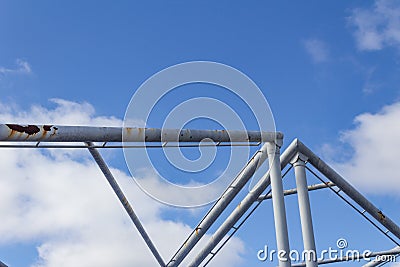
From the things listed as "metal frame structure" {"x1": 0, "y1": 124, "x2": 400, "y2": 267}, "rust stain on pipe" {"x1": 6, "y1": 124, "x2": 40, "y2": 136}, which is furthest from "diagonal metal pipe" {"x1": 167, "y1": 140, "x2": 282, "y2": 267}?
"rust stain on pipe" {"x1": 6, "y1": 124, "x2": 40, "y2": 136}

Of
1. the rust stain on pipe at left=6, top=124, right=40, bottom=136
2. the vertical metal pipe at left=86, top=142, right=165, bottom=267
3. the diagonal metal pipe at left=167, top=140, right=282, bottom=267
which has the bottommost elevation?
the rust stain on pipe at left=6, top=124, right=40, bottom=136

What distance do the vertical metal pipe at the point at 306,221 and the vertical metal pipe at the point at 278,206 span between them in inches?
44.9

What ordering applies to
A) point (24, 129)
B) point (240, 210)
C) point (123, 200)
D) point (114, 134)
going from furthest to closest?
point (240, 210), point (123, 200), point (114, 134), point (24, 129)

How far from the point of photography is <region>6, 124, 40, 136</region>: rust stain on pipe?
1220 centimetres

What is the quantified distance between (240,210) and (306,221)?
3393 millimetres

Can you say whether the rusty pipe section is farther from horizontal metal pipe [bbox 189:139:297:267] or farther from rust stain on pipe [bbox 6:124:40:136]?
horizontal metal pipe [bbox 189:139:297:267]

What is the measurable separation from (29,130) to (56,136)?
0.86 metres

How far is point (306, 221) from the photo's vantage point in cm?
2045

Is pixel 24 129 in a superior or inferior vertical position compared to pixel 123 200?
inferior

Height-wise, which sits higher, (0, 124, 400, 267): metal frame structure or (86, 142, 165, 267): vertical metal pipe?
(86, 142, 165, 267): vertical metal pipe

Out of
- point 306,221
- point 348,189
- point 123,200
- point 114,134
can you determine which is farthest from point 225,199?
point 114,134

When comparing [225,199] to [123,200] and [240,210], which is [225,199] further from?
[123,200]

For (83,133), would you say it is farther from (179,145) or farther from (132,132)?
(179,145)

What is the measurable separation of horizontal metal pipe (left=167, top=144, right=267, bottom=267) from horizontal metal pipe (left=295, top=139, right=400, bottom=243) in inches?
81.2
